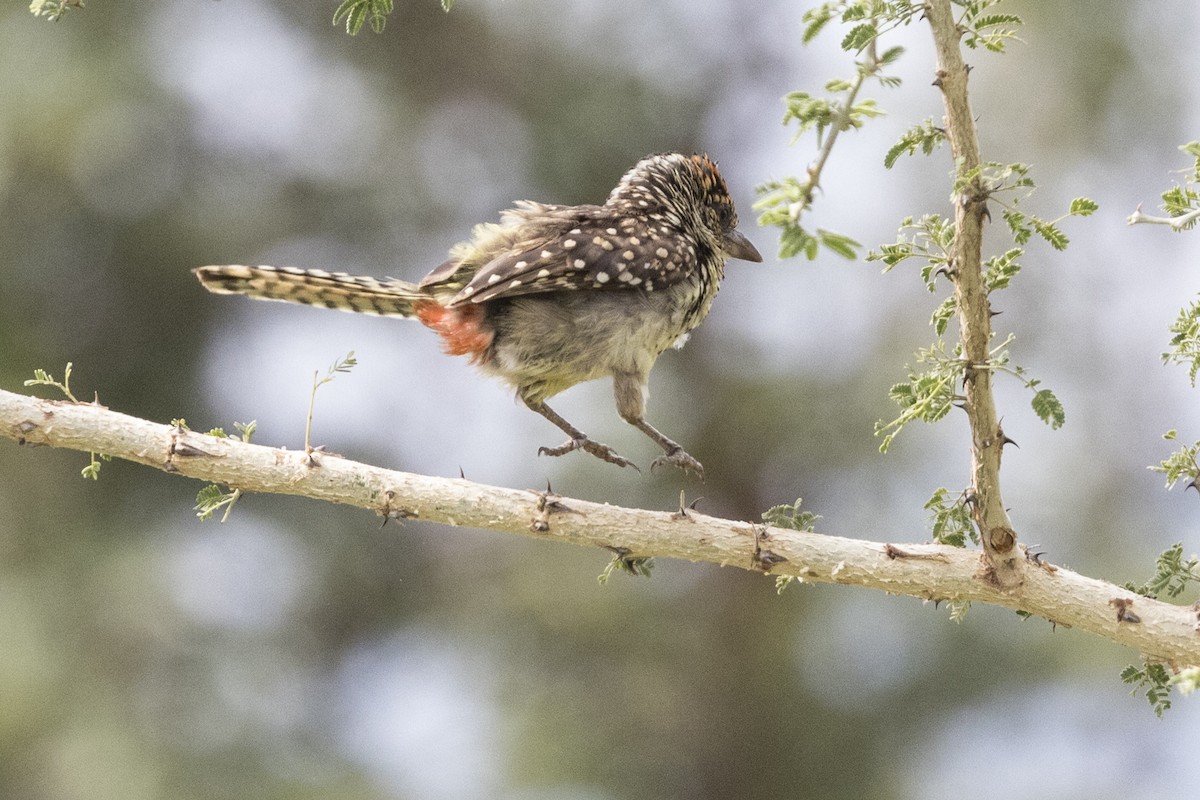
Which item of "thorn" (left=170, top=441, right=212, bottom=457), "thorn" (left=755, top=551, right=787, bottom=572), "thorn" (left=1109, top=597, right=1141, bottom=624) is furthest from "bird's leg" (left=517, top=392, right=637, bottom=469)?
"thorn" (left=1109, top=597, right=1141, bottom=624)

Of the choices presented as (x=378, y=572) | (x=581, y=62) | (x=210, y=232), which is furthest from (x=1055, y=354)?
(x=210, y=232)

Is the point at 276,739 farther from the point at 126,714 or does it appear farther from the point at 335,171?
the point at 335,171

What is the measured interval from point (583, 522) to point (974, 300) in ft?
3.86

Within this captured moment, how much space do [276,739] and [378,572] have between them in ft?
4.88

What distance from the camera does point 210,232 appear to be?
29.7 feet

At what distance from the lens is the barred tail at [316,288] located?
4.06 metres

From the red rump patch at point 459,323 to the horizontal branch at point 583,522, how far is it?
1083 mm

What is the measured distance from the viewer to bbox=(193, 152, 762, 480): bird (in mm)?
4203

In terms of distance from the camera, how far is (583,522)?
11.1 feet

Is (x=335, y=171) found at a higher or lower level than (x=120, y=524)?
higher

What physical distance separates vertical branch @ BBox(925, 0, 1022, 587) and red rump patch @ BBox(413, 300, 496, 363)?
1.89 metres

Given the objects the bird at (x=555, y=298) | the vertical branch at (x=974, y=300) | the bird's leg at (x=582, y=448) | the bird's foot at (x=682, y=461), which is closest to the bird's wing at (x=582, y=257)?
the bird at (x=555, y=298)

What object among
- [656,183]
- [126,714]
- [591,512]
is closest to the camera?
[591,512]

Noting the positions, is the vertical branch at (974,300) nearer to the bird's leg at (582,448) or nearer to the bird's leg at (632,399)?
the bird's leg at (582,448)
